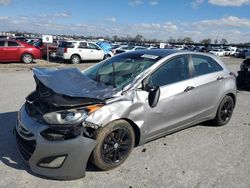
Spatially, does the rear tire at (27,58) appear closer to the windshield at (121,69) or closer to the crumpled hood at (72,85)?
the windshield at (121,69)

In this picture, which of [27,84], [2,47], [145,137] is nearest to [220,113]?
[145,137]

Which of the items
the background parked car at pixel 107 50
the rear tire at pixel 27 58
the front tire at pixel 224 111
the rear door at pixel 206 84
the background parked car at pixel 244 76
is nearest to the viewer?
the rear door at pixel 206 84

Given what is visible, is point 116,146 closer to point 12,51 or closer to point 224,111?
point 224,111

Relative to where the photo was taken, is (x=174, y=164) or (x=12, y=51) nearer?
(x=174, y=164)

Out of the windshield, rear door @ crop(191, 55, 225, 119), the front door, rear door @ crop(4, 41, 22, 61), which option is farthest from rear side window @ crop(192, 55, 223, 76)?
rear door @ crop(4, 41, 22, 61)

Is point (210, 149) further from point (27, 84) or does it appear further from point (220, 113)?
point (27, 84)

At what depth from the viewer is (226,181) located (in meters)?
3.85

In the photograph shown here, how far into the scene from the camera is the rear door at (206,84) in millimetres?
5262

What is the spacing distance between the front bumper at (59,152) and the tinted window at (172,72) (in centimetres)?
153

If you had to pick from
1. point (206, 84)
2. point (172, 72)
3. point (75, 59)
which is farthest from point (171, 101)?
point (75, 59)

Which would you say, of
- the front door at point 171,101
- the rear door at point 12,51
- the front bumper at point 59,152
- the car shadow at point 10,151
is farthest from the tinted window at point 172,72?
the rear door at point 12,51

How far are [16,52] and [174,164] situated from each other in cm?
1581

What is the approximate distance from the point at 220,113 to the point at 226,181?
230 cm

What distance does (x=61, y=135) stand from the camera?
3.54 m
